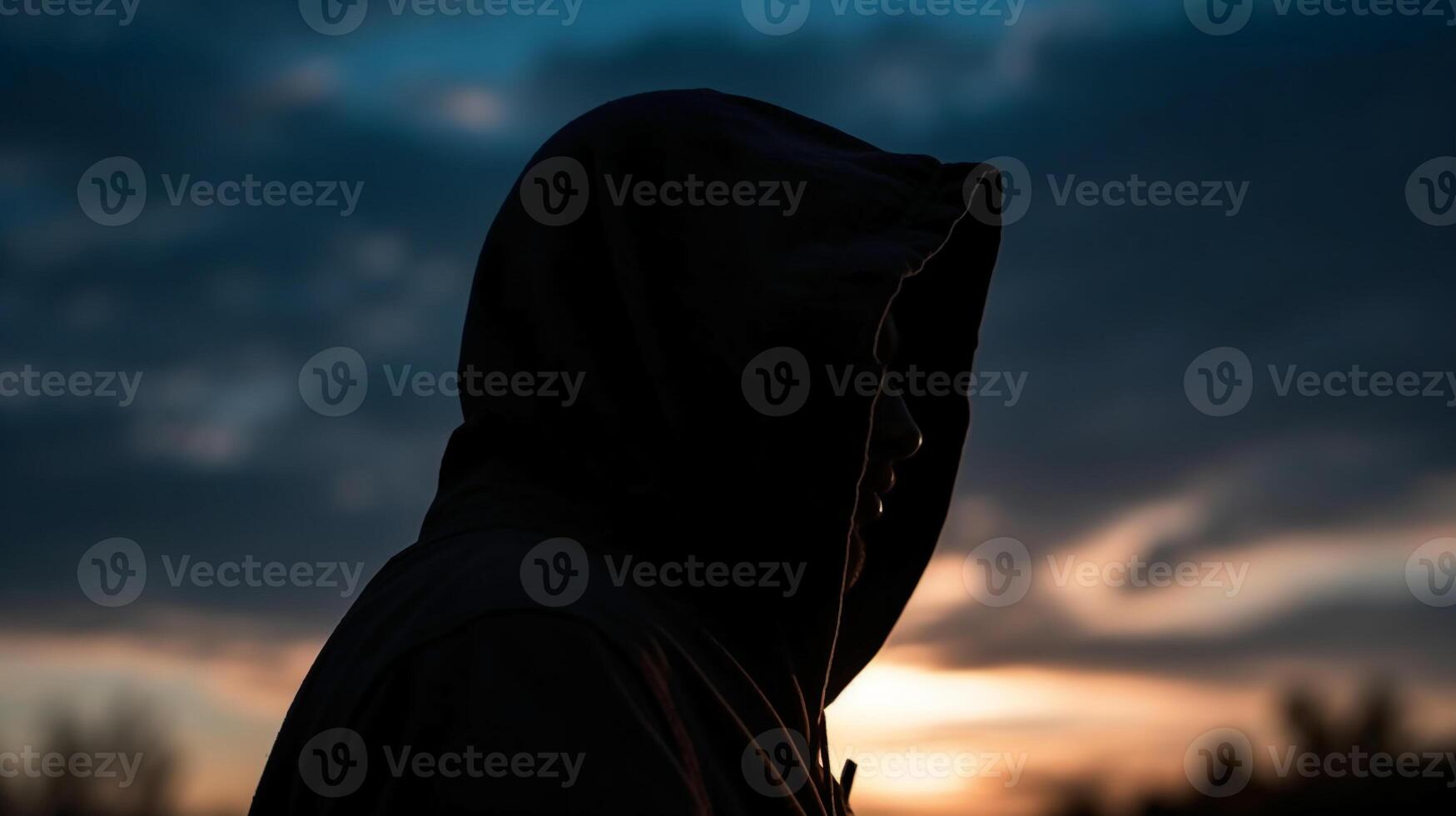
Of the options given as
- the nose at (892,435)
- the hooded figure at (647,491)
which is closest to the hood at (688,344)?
the hooded figure at (647,491)

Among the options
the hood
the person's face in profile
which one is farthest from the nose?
the hood

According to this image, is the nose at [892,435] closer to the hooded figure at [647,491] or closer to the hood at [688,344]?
the hooded figure at [647,491]

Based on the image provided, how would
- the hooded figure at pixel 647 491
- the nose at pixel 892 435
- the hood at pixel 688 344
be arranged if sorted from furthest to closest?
the nose at pixel 892 435
the hood at pixel 688 344
the hooded figure at pixel 647 491

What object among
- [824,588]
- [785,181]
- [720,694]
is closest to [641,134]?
[785,181]

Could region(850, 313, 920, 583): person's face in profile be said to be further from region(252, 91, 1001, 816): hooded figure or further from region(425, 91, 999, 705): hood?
region(425, 91, 999, 705): hood

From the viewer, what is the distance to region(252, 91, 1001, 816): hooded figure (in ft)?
6.24

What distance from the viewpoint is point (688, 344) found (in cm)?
276

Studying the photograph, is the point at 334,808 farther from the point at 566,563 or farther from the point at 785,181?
the point at 785,181

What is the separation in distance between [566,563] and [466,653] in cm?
35

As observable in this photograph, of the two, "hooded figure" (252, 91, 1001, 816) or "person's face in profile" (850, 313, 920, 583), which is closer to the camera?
"hooded figure" (252, 91, 1001, 816)

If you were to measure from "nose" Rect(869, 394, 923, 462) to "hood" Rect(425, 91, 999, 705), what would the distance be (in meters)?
0.24

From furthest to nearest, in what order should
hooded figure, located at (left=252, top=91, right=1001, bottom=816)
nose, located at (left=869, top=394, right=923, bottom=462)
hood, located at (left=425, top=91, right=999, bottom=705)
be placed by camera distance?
nose, located at (left=869, top=394, right=923, bottom=462)
hood, located at (left=425, top=91, right=999, bottom=705)
hooded figure, located at (left=252, top=91, right=1001, bottom=816)

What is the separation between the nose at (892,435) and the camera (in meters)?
3.08

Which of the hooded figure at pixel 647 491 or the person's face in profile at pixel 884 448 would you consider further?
the person's face in profile at pixel 884 448
